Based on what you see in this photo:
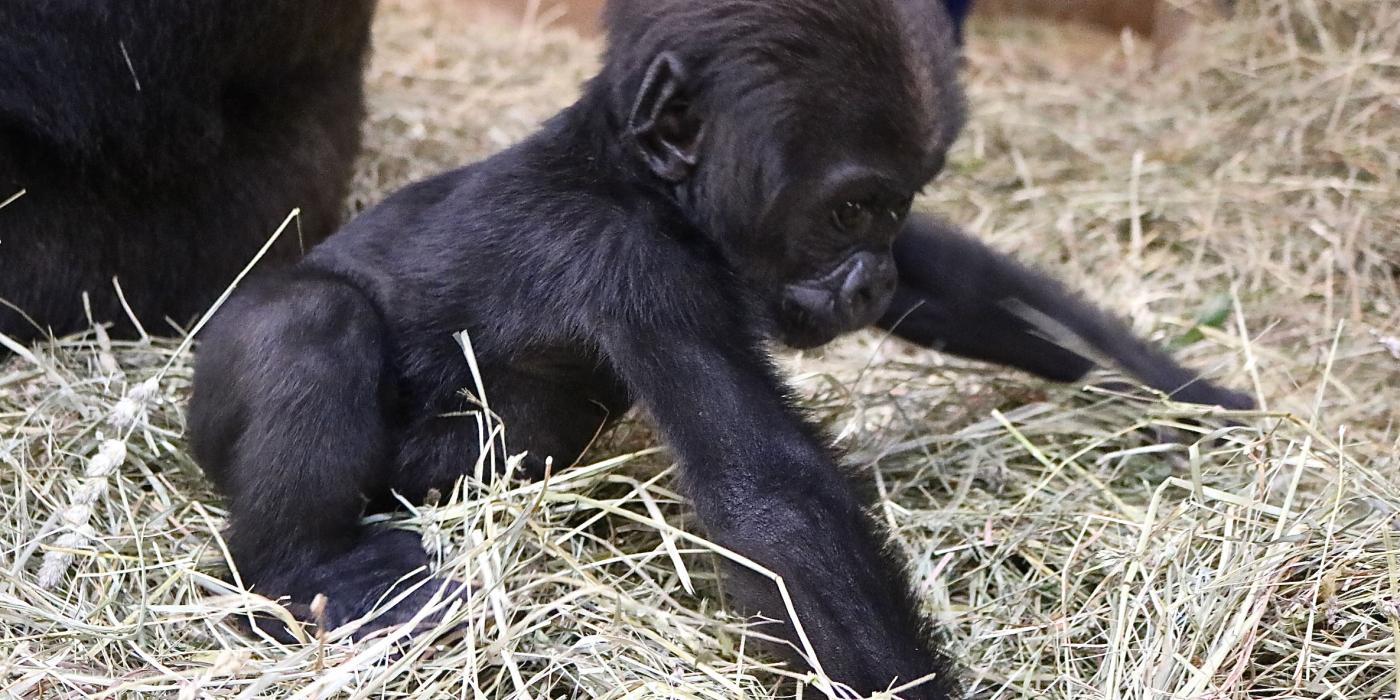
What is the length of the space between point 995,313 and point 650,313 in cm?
104

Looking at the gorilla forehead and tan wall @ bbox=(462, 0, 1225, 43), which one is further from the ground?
the gorilla forehead

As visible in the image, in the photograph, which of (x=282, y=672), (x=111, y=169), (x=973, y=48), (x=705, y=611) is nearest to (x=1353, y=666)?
(x=705, y=611)

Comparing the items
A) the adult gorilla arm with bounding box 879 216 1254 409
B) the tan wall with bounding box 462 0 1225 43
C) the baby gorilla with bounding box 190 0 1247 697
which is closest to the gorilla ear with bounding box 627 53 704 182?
the baby gorilla with bounding box 190 0 1247 697

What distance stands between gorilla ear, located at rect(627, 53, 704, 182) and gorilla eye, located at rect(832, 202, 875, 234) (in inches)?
11.2

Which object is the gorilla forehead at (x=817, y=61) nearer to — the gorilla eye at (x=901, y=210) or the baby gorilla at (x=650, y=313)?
the baby gorilla at (x=650, y=313)

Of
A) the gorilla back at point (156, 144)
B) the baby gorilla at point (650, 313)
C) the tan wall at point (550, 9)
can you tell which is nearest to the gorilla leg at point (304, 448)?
the baby gorilla at point (650, 313)

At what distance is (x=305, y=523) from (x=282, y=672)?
38cm

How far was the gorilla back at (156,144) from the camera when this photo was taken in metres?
2.76

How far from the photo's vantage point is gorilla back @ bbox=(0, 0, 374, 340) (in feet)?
9.07

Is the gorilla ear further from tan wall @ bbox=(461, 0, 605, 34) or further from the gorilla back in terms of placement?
tan wall @ bbox=(461, 0, 605, 34)

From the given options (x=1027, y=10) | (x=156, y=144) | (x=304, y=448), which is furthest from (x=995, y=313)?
(x=1027, y=10)

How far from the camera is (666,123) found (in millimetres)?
2266

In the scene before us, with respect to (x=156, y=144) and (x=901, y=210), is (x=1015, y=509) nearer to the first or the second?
(x=901, y=210)

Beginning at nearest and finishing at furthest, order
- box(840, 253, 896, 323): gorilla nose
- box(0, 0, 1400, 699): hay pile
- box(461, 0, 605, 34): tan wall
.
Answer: box(0, 0, 1400, 699): hay pile, box(840, 253, 896, 323): gorilla nose, box(461, 0, 605, 34): tan wall
